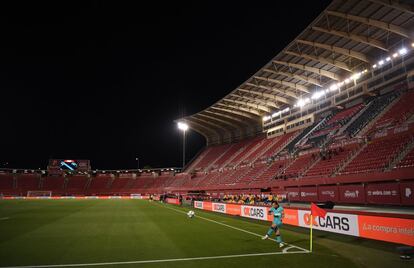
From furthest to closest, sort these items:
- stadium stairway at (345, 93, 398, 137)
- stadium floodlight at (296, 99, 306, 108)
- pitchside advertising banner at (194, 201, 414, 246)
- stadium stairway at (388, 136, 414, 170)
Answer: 1. stadium floodlight at (296, 99, 306, 108)
2. stadium stairway at (345, 93, 398, 137)
3. stadium stairway at (388, 136, 414, 170)
4. pitchside advertising banner at (194, 201, 414, 246)

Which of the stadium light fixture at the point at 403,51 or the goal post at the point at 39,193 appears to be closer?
the stadium light fixture at the point at 403,51

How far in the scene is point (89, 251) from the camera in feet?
35.3

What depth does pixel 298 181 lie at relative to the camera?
2962 cm

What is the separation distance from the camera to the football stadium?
35.3 ft

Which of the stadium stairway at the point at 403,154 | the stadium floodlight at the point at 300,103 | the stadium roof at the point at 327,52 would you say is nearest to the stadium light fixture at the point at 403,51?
the stadium roof at the point at 327,52

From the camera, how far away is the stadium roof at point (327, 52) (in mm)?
27656

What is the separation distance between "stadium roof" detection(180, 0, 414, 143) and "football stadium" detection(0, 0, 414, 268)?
0.45 feet

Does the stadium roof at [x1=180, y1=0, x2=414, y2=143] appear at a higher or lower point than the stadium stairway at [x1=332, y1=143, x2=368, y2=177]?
higher

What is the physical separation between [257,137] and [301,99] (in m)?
17.2

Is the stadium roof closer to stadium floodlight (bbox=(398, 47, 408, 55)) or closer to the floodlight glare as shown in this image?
stadium floodlight (bbox=(398, 47, 408, 55))

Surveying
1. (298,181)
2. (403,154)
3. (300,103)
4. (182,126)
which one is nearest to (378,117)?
(403,154)

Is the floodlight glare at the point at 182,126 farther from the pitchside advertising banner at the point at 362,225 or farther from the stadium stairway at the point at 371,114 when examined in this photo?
the pitchside advertising banner at the point at 362,225

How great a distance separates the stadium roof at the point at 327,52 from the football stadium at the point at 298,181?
5.3 inches

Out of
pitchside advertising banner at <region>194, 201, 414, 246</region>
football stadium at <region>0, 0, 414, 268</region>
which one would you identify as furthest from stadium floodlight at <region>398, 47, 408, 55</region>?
pitchside advertising banner at <region>194, 201, 414, 246</region>
